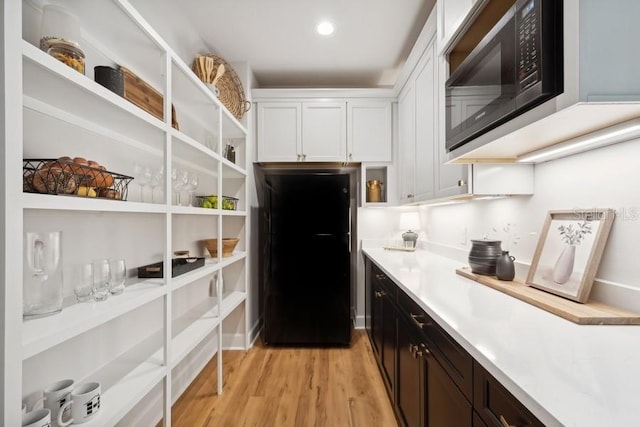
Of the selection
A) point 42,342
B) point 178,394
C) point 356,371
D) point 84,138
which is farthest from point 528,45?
point 178,394

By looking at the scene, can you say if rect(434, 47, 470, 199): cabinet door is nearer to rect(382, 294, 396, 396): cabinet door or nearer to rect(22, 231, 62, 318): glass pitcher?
rect(382, 294, 396, 396): cabinet door

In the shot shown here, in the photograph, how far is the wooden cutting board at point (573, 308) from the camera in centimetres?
94

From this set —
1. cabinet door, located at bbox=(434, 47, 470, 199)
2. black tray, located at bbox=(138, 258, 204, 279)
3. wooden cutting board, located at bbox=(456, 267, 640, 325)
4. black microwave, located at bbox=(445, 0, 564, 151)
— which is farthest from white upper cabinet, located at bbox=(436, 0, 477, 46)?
black tray, located at bbox=(138, 258, 204, 279)

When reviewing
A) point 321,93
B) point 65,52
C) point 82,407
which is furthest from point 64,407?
point 321,93

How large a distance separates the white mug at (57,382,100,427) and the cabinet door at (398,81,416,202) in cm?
236

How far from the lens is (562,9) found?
78 cm

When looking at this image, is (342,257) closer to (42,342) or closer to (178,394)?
(178,394)

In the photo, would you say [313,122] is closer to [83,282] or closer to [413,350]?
[413,350]

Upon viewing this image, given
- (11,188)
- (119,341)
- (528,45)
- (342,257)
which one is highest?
(528,45)

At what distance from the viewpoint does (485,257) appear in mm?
1627

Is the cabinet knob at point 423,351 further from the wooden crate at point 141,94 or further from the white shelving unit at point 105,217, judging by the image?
the wooden crate at point 141,94

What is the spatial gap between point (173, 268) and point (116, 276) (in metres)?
0.38

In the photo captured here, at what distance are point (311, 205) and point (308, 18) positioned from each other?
1.52m

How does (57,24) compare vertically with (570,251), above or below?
above
